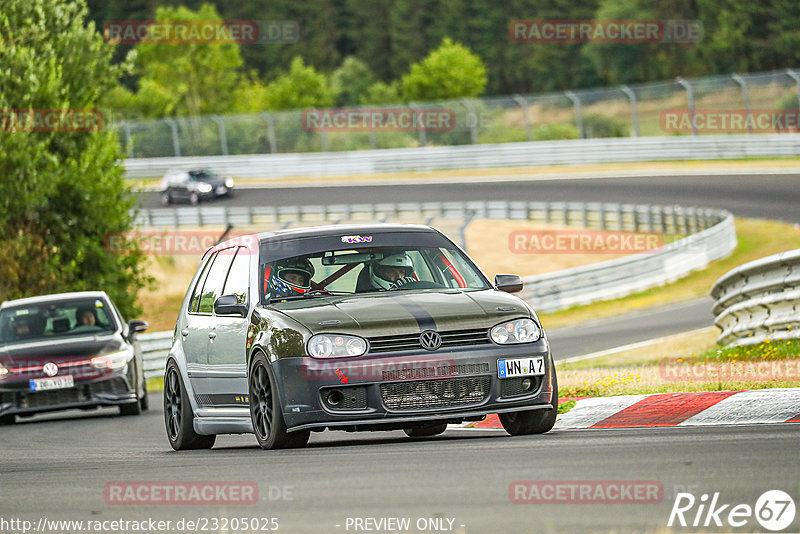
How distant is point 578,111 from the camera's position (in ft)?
168

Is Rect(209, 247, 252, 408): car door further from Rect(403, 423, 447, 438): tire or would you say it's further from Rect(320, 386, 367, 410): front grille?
Rect(403, 423, 447, 438): tire

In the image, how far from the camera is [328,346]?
8609 millimetres

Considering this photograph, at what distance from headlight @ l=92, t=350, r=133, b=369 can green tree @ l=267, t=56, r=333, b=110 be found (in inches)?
2884

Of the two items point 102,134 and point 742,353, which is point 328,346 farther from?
point 102,134

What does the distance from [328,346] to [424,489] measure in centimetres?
217

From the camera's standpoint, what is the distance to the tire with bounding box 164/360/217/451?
34.6ft

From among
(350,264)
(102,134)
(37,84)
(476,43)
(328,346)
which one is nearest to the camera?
(328,346)

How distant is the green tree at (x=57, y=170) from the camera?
2608cm

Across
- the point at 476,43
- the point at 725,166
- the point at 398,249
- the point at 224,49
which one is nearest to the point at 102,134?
the point at 398,249

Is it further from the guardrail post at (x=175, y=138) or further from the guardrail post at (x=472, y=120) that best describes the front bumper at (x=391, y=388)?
the guardrail post at (x=175, y=138)
